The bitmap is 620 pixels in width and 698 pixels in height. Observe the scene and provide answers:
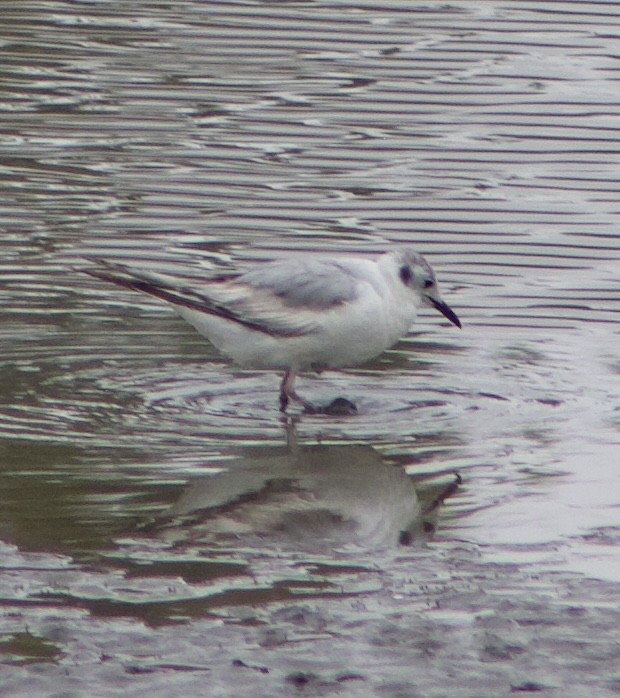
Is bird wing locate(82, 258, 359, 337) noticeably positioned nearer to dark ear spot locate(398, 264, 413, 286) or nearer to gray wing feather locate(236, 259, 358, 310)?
gray wing feather locate(236, 259, 358, 310)

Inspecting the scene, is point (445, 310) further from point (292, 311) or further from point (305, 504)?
point (305, 504)


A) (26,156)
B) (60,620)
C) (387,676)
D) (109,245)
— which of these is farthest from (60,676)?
(26,156)

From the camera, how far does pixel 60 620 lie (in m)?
5.13

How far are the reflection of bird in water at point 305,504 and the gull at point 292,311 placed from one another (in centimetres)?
74

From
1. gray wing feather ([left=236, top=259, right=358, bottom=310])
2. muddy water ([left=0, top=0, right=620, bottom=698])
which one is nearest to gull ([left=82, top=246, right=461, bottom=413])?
gray wing feather ([left=236, top=259, right=358, bottom=310])

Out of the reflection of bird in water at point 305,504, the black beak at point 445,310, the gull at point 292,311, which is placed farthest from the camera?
the black beak at point 445,310

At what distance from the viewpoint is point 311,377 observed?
8.92 metres

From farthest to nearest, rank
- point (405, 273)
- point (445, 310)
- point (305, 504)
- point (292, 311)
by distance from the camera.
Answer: point (445, 310) → point (405, 273) → point (292, 311) → point (305, 504)

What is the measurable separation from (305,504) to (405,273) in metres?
1.98

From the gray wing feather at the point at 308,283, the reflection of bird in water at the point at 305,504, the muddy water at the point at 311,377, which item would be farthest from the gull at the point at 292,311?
the reflection of bird in water at the point at 305,504

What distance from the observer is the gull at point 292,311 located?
8.02 m

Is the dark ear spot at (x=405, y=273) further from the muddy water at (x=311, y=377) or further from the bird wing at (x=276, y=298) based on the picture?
the muddy water at (x=311, y=377)

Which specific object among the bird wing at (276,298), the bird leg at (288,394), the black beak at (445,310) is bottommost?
the bird leg at (288,394)

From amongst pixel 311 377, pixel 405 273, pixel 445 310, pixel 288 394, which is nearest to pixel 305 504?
pixel 288 394
